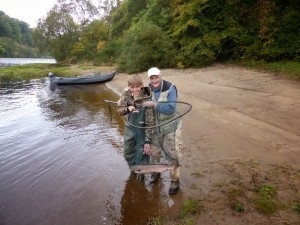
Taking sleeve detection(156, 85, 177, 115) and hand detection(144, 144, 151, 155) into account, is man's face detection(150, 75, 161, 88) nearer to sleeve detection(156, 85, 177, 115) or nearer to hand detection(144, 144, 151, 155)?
sleeve detection(156, 85, 177, 115)

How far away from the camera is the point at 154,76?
4.65 m

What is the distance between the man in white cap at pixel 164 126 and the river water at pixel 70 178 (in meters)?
0.77

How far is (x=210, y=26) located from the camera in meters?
21.7

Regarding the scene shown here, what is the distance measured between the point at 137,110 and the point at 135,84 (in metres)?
0.44

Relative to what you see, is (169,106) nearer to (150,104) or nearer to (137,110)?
(150,104)

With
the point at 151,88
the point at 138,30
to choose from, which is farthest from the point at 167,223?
the point at 138,30

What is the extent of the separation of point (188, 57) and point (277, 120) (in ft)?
45.7

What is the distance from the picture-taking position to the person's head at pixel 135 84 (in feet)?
15.6

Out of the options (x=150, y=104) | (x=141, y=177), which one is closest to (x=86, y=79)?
(x=141, y=177)

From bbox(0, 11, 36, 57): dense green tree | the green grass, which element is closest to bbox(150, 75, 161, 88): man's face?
the green grass

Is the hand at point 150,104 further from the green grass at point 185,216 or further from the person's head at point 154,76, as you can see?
the green grass at point 185,216

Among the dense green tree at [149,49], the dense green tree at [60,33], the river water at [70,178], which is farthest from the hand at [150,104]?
the dense green tree at [60,33]

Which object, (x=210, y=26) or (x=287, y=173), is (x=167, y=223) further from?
(x=210, y=26)

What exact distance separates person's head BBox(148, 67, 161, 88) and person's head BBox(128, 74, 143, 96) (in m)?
0.21
